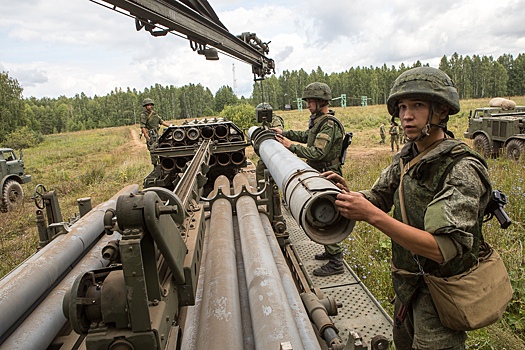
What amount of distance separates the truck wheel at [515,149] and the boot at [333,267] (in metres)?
8.47

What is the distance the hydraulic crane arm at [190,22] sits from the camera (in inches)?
166

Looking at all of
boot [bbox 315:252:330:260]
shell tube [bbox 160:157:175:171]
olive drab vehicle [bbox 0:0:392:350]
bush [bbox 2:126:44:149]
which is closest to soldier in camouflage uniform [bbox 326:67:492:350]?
olive drab vehicle [bbox 0:0:392:350]

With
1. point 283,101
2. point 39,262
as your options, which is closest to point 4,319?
point 39,262

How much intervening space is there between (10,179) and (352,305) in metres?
10.2

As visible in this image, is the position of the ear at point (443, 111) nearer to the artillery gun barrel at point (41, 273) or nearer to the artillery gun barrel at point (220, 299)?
the artillery gun barrel at point (220, 299)

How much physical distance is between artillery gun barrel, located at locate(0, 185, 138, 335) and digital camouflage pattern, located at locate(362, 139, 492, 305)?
94.0 inches

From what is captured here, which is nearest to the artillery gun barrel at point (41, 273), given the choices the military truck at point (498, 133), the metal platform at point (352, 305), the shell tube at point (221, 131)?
the metal platform at point (352, 305)

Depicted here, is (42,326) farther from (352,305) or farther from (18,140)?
(18,140)

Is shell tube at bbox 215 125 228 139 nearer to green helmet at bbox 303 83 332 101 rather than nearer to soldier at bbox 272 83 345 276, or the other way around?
soldier at bbox 272 83 345 276

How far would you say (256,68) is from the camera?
10.5 meters

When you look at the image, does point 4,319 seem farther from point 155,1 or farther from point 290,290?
point 155,1

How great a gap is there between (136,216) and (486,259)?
182 centimetres

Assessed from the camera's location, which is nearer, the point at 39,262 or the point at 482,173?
the point at 482,173

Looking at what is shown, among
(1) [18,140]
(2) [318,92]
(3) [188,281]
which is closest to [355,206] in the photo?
(3) [188,281]
